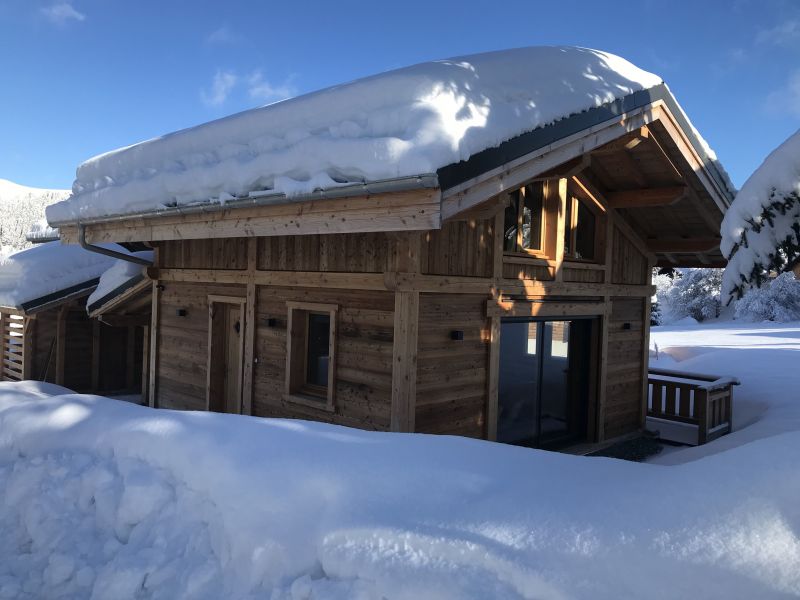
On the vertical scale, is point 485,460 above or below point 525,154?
below

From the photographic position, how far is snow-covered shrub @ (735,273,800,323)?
39.0 m

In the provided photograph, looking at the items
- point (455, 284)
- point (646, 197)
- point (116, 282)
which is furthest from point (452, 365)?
point (116, 282)

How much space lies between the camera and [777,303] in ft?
129

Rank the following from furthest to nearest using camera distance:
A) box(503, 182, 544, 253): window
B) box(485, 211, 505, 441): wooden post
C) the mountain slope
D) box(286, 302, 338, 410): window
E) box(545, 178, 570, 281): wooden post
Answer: the mountain slope < box(545, 178, 570, 281): wooden post < box(503, 182, 544, 253): window < box(286, 302, 338, 410): window < box(485, 211, 505, 441): wooden post

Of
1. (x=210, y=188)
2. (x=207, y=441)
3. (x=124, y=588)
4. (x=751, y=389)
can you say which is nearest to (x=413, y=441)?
(x=207, y=441)

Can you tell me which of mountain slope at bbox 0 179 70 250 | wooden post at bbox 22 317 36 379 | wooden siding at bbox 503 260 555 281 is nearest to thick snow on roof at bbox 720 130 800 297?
wooden siding at bbox 503 260 555 281

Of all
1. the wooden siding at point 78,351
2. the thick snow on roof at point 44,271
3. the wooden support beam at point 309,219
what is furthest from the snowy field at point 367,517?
the wooden siding at point 78,351

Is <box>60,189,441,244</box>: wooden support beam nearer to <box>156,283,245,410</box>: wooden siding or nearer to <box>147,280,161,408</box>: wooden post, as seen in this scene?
<box>156,283,245,410</box>: wooden siding

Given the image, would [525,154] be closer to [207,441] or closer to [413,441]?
[413,441]

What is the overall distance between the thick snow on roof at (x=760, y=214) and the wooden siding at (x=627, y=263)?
4.87 m

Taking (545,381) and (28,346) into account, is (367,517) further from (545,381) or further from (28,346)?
(28,346)

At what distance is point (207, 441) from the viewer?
3.85 m

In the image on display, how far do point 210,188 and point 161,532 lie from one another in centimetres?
426

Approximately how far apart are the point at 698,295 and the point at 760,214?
144ft
